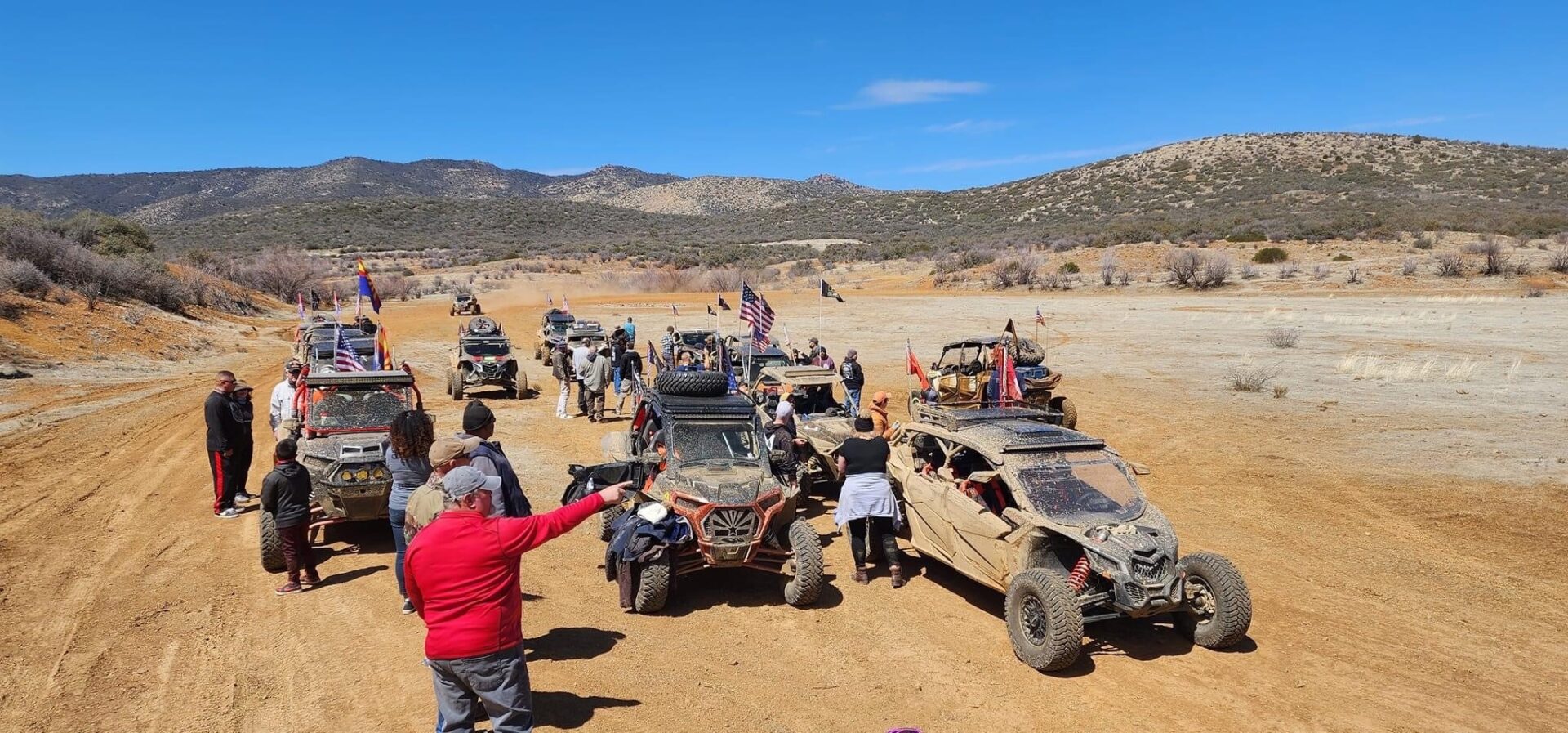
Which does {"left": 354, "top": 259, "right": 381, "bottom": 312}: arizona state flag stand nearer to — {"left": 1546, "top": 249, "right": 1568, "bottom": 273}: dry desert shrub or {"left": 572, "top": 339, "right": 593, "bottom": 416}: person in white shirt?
{"left": 572, "top": 339, "right": 593, "bottom": 416}: person in white shirt

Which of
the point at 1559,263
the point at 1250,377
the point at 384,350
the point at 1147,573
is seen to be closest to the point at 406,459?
the point at 1147,573

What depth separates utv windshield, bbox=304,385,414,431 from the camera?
10547 mm

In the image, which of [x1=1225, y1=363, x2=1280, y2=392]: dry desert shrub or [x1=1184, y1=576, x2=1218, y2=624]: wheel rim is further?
[x1=1225, y1=363, x2=1280, y2=392]: dry desert shrub

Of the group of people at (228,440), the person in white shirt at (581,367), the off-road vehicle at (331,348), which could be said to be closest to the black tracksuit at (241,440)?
the group of people at (228,440)

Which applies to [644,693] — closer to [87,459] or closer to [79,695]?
[79,695]

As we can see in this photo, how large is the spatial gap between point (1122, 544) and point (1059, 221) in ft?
253

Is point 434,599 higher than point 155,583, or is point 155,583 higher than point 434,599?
point 434,599

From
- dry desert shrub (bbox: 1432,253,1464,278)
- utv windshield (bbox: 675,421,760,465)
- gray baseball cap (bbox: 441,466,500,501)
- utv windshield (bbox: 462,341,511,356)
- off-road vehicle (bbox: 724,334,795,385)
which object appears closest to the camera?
gray baseball cap (bbox: 441,466,500,501)

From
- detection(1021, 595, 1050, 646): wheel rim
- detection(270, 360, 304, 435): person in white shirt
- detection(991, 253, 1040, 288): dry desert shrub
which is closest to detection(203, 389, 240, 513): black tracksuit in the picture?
detection(270, 360, 304, 435): person in white shirt

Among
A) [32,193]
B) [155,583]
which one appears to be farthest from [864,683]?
[32,193]

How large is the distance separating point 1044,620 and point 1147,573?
890 millimetres

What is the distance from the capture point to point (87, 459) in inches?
553

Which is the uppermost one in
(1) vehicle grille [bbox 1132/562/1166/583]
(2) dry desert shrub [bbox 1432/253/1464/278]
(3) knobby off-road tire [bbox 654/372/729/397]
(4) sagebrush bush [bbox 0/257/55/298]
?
(4) sagebrush bush [bbox 0/257/55/298]

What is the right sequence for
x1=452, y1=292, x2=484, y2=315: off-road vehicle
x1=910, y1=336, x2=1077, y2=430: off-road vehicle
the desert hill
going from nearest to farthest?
x1=910, y1=336, x2=1077, y2=430: off-road vehicle → x1=452, y1=292, x2=484, y2=315: off-road vehicle → the desert hill
